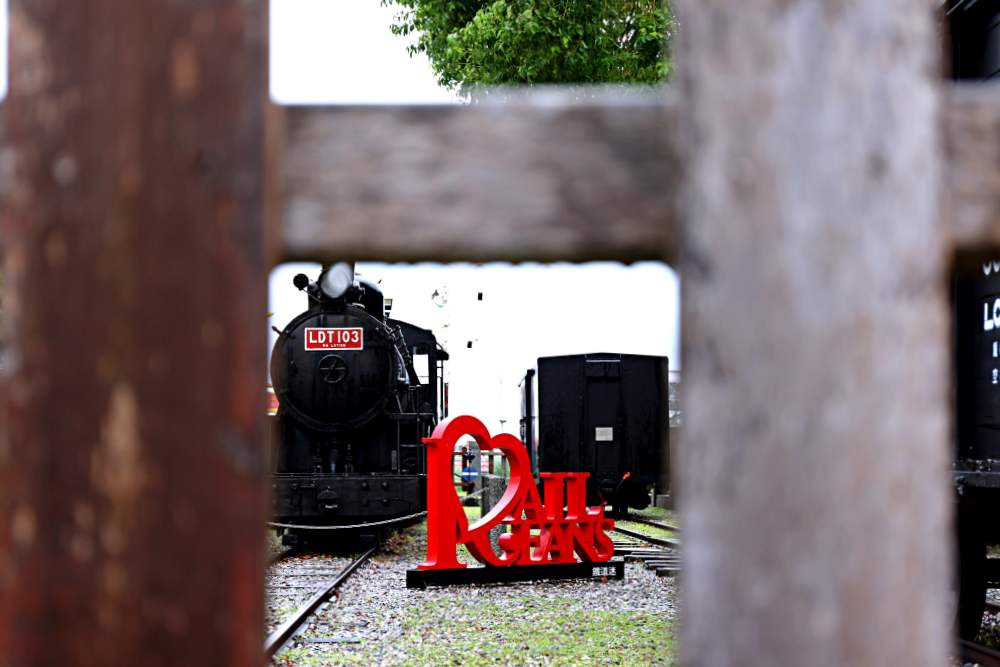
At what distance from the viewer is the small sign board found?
45.1 ft

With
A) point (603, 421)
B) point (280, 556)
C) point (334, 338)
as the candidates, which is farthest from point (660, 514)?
point (280, 556)

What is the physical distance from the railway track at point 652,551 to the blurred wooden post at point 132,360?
8.54 metres

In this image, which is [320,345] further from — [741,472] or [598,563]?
[741,472]

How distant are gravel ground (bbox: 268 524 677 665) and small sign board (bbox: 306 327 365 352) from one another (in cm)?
371

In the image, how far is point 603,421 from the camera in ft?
64.2

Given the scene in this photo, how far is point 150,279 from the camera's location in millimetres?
992

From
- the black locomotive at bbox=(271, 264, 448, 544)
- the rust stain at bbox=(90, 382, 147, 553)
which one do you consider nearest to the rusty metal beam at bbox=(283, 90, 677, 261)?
the rust stain at bbox=(90, 382, 147, 553)

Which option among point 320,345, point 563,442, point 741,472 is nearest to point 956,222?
point 741,472

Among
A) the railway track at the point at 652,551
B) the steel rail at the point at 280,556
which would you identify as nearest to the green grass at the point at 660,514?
the railway track at the point at 652,551

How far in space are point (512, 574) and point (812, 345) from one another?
9.42 meters

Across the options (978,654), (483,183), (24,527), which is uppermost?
(483,183)

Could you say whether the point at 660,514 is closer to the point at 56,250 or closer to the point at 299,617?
the point at 299,617

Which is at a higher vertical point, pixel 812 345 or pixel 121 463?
pixel 812 345

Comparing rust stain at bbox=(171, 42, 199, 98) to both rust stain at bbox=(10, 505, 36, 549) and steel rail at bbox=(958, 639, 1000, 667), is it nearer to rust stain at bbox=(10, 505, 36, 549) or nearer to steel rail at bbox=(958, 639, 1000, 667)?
rust stain at bbox=(10, 505, 36, 549)
